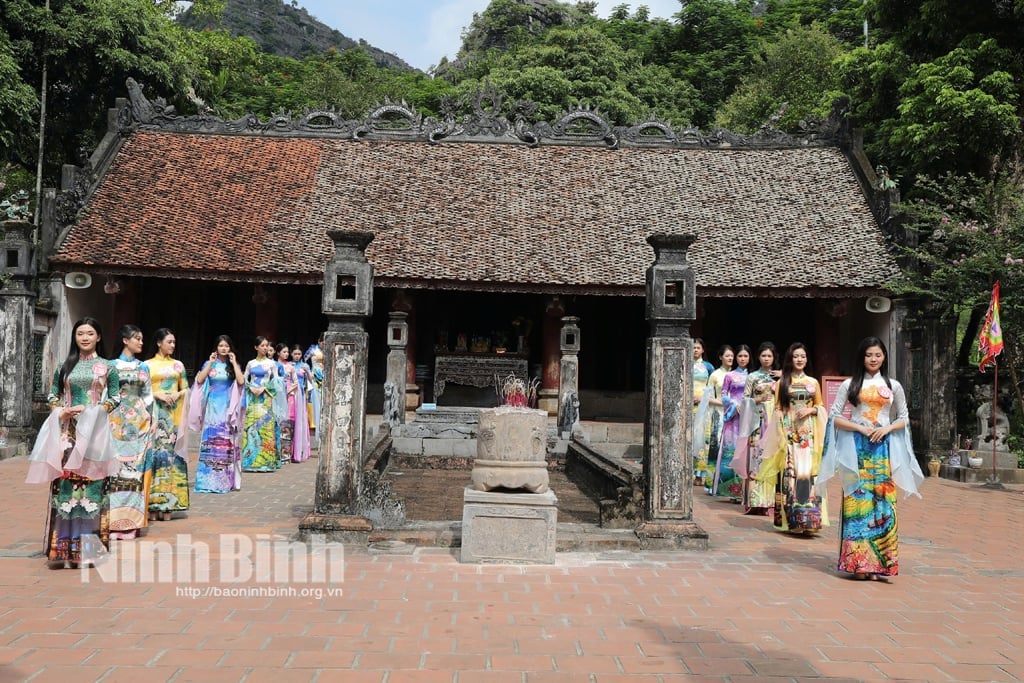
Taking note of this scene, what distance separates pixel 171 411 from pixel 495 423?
3.13 m

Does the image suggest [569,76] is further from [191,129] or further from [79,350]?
[79,350]

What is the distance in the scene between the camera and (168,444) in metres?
7.31

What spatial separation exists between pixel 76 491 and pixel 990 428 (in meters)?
12.7

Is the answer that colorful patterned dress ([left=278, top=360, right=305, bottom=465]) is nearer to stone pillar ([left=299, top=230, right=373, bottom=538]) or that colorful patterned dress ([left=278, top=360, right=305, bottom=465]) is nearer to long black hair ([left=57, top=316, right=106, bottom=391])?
stone pillar ([left=299, top=230, right=373, bottom=538])

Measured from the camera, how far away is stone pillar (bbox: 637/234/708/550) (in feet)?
21.4

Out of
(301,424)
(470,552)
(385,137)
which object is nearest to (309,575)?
(470,552)

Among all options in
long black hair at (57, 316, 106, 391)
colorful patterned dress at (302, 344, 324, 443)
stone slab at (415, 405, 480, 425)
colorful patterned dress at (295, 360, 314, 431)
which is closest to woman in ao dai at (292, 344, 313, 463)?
colorful patterned dress at (295, 360, 314, 431)

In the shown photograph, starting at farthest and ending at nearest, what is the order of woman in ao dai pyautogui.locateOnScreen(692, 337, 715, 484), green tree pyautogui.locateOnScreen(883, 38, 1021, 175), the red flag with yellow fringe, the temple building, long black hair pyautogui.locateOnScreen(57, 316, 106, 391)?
green tree pyautogui.locateOnScreen(883, 38, 1021, 175)
the temple building
the red flag with yellow fringe
woman in ao dai pyautogui.locateOnScreen(692, 337, 715, 484)
long black hair pyautogui.locateOnScreen(57, 316, 106, 391)

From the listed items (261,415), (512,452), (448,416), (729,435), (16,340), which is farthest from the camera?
(448,416)

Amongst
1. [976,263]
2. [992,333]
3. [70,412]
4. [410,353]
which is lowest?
[70,412]

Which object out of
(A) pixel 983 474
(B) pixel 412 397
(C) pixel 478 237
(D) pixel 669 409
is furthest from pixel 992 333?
(B) pixel 412 397

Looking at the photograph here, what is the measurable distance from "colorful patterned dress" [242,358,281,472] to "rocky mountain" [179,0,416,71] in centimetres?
5321

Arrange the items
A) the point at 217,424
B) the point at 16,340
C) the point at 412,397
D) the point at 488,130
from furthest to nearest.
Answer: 1. the point at 488,130
2. the point at 412,397
3. the point at 16,340
4. the point at 217,424

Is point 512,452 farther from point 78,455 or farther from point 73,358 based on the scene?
point 73,358
